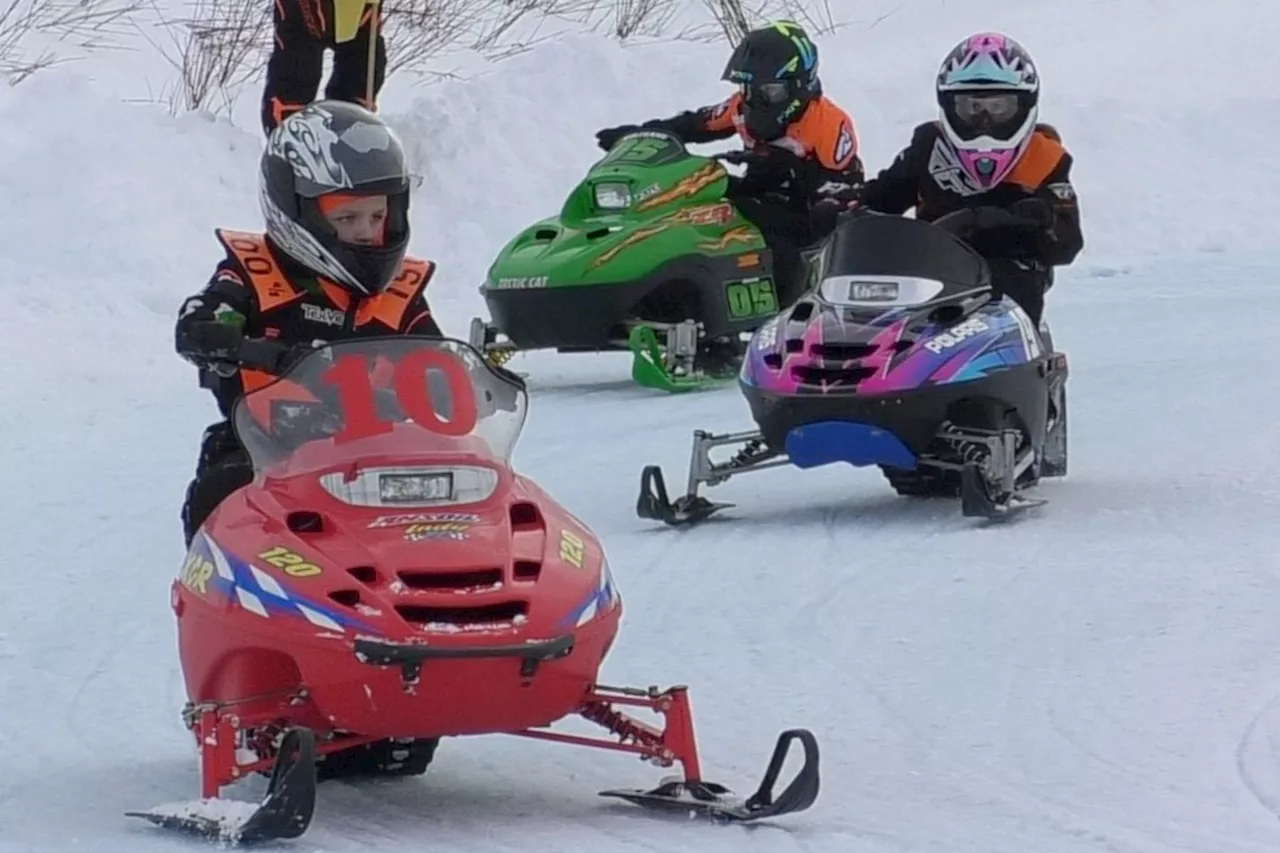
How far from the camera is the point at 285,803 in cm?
423

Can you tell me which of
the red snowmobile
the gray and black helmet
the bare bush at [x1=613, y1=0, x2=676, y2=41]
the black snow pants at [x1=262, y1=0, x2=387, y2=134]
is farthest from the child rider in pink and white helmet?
the bare bush at [x1=613, y1=0, x2=676, y2=41]

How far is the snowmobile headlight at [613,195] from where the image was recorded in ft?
36.6

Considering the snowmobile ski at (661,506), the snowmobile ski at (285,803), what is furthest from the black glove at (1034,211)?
the snowmobile ski at (285,803)

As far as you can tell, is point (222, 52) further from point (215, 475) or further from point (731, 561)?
point (215, 475)

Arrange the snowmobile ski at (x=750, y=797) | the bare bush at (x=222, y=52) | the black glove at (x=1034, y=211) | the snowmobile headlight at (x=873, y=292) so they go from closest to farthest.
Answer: the snowmobile ski at (x=750, y=797) → the snowmobile headlight at (x=873, y=292) → the black glove at (x=1034, y=211) → the bare bush at (x=222, y=52)

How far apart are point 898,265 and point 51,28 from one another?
1189 centimetres

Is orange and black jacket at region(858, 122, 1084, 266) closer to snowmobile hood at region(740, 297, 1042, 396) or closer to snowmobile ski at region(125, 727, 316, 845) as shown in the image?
snowmobile hood at region(740, 297, 1042, 396)

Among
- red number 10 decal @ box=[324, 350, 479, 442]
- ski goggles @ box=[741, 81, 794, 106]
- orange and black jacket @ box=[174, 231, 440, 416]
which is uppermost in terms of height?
ski goggles @ box=[741, 81, 794, 106]

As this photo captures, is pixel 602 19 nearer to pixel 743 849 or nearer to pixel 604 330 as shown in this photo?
pixel 604 330

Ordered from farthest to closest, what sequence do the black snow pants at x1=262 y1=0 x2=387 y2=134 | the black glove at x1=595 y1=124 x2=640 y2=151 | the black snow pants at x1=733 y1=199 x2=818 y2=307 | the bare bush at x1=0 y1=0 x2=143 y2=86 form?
the bare bush at x1=0 y1=0 x2=143 y2=86 → the black glove at x1=595 y1=124 x2=640 y2=151 → the black snow pants at x1=733 y1=199 x2=818 y2=307 → the black snow pants at x1=262 y1=0 x2=387 y2=134

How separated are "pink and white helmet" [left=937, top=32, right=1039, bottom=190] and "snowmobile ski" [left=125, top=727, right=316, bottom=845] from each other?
16.3 ft

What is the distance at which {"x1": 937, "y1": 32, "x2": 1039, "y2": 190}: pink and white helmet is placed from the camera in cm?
869

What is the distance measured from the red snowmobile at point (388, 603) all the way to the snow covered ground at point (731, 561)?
0.15 meters

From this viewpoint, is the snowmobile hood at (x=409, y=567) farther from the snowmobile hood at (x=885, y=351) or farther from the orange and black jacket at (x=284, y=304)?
the snowmobile hood at (x=885, y=351)
